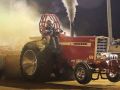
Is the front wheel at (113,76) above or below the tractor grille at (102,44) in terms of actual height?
below

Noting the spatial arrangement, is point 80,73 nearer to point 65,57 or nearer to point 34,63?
point 65,57

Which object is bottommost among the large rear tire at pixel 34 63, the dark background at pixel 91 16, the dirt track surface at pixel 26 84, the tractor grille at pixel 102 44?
the dirt track surface at pixel 26 84

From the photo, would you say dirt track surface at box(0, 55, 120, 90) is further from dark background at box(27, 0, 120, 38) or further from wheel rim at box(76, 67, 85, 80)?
dark background at box(27, 0, 120, 38)

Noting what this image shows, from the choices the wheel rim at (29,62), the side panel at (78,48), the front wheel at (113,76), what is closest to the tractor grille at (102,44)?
the side panel at (78,48)

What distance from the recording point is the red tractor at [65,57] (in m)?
11.1

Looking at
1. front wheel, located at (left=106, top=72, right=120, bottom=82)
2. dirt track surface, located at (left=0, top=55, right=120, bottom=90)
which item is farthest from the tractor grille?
dirt track surface, located at (left=0, top=55, right=120, bottom=90)

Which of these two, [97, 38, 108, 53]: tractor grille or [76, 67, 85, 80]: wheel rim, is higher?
[97, 38, 108, 53]: tractor grille

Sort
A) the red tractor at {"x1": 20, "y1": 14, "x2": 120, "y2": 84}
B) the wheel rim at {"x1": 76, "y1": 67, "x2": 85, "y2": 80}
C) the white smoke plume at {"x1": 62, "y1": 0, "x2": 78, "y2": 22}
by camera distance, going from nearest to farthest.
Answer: the wheel rim at {"x1": 76, "y1": 67, "x2": 85, "y2": 80}
the red tractor at {"x1": 20, "y1": 14, "x2": 120, "y2": 84}
the white smoke plume at {"x1": 62, "y1": 0, "x2": 78, "y2": 22}

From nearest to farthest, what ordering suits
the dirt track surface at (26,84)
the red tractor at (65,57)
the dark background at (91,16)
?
the dirt track surface at (26,84)
the red tractor at (65,57)
the dark background at (91,16)

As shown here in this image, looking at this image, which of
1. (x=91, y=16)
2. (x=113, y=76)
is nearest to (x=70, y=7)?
(x=91, y=16)

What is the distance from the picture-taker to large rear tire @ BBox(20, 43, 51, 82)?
461 inches

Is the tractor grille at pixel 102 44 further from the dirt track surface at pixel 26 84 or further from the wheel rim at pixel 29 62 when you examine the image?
the wheel rim at pixel 29 62

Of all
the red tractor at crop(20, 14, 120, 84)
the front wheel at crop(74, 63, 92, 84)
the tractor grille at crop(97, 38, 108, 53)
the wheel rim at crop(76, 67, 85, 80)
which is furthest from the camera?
the tractor grille at crop(97, 38, 108, 53)

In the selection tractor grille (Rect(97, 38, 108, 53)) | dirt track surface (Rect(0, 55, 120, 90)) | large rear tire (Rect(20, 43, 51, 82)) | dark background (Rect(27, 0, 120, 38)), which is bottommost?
dirt track surface (Rect(0, 55, 120, 90))
